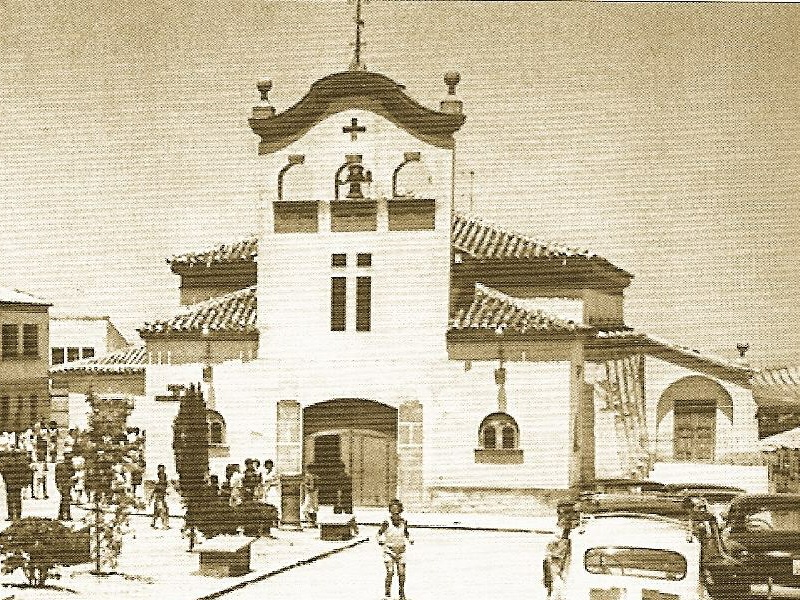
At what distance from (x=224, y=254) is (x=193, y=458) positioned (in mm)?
1359

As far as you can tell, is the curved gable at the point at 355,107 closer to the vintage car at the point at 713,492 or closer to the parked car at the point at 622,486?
the parked car at the point at 622,486

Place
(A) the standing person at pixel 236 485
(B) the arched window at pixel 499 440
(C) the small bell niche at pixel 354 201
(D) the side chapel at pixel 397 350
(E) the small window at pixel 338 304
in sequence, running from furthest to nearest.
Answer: (B) the arched window at pixel 499 440
(E) the small window at pixel 338 304
(C) the small bell niche at pixel 354 201
(A) the standing person at pixel 236 485
(D) the side chapel at pixel 397 350

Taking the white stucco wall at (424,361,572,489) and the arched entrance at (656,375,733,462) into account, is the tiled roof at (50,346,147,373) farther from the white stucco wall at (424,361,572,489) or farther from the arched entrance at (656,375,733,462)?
the arched entrance at (656,375,733,462)

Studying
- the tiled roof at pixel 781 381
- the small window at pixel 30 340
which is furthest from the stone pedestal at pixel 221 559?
the tiled roof at pixel 781 381

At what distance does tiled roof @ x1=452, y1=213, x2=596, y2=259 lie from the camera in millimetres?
8250

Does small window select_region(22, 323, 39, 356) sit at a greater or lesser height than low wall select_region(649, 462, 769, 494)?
greater

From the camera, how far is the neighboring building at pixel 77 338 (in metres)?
7.57

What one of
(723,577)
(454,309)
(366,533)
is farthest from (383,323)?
(723,577)

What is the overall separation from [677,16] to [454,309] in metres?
3.03

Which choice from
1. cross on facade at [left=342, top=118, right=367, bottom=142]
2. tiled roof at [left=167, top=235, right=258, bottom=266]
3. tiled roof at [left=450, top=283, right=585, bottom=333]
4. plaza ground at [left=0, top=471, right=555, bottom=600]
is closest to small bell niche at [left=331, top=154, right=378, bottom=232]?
cross on facade at [left=342, top=118, right=367, bottom=142]

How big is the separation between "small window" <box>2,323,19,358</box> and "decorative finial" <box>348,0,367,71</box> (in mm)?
2450

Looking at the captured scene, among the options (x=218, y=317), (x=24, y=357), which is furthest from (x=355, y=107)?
(x=24, y=357)

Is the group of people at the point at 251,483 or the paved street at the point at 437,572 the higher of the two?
the group of people at the point at 251,483

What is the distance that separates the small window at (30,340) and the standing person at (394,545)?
7.26 ft
